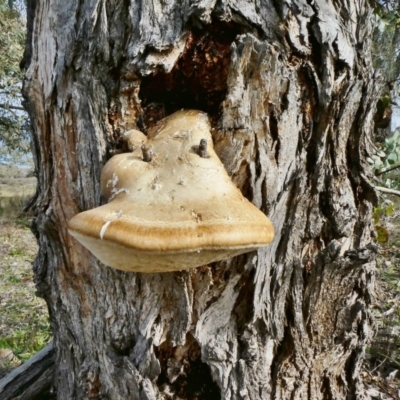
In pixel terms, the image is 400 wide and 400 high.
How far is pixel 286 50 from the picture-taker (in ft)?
A: 5.60

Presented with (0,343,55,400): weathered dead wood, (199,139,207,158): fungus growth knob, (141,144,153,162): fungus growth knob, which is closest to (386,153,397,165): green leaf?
(199,139,207,158): fungus growth knob

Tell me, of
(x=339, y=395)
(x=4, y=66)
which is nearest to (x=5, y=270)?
(x=4, y=66)

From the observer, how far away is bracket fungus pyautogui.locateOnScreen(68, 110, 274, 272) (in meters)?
1.27

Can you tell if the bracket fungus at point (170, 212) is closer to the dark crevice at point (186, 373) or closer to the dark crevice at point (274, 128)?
the dark crevice at point (274, 128)

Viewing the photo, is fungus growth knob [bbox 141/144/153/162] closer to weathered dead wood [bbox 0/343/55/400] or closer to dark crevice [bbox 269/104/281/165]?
dark crevice [bbox 269/104/281/165]

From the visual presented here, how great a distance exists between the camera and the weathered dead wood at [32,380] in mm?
2670

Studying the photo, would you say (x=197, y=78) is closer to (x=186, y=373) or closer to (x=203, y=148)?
(x=203, y=148)

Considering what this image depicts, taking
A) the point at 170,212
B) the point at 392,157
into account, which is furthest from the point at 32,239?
the point at 170,212

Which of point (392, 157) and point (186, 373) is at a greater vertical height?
point (392, 157)

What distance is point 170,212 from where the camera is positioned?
4.43ft

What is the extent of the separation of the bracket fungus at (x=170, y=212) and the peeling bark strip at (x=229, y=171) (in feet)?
0.66

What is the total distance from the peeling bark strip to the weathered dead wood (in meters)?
0.77

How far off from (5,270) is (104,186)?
262 inches

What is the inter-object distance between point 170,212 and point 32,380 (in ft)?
6.68
